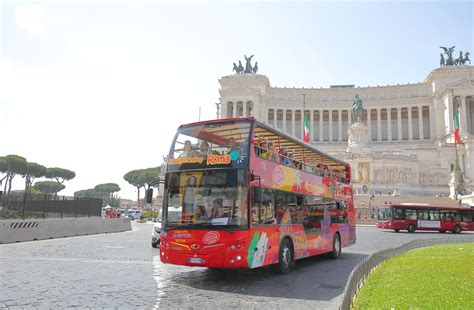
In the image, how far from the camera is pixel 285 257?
11797 millimetres

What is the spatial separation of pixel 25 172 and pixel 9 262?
78.8m

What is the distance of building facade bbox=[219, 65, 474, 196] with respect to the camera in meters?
80.3

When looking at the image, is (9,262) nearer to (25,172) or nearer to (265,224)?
(265,224)

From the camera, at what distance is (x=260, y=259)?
1041 cm

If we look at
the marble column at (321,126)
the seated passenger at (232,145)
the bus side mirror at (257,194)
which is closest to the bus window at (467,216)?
the bus side mirror at (257,194)

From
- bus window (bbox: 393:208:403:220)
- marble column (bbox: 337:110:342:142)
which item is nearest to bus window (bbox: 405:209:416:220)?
bus window (bbox: 393:208:403:220)

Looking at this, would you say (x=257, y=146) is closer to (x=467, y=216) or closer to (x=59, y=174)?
(x=467, y=216)

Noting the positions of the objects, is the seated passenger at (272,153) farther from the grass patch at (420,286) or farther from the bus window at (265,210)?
the grass patch at (420,286)

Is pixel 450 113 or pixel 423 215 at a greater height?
pixel 450 113

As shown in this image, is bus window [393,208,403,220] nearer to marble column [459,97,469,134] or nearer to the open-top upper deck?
the open-top upper deck

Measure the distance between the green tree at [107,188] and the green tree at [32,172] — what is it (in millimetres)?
37902

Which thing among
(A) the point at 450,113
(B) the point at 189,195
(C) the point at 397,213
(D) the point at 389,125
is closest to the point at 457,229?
(C) the point at 397,213

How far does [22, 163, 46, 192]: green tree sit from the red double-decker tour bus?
82.6 meters

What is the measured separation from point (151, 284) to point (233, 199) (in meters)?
3.00
